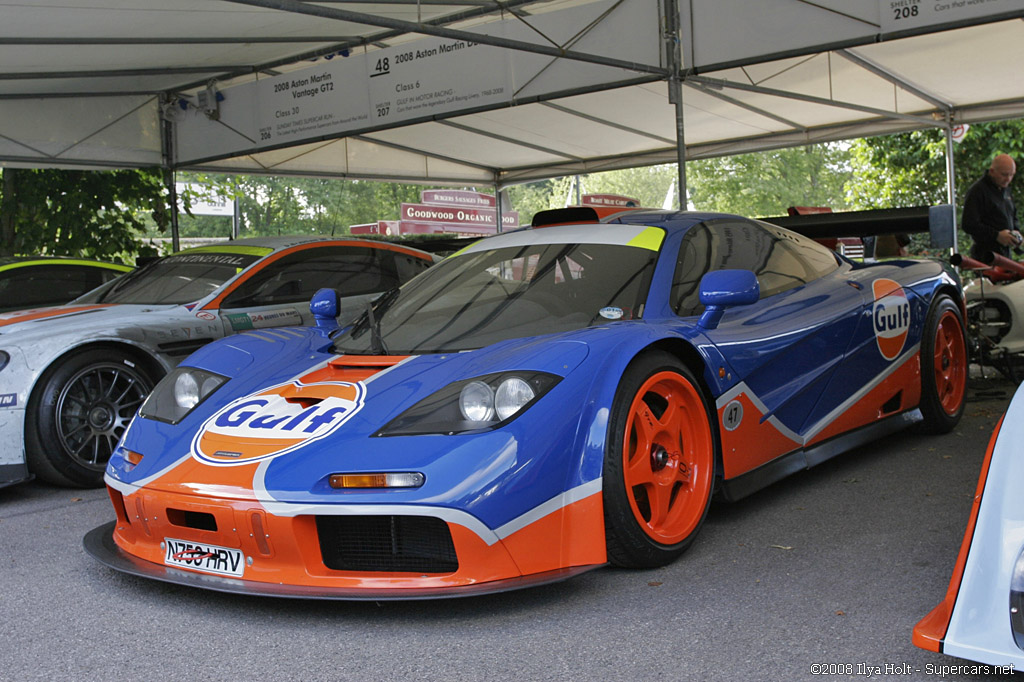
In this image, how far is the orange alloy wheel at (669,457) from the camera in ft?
10.7

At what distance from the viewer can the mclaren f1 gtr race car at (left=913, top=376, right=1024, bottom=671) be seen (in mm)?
2033

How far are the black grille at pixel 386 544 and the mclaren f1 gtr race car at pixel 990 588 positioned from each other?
127 cm

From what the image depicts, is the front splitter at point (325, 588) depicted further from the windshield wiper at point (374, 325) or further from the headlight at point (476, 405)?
the windshield wiper at point (374, 325)

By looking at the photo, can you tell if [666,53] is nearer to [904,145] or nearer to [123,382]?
[123,382]

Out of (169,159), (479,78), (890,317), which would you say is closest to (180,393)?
(890,317)

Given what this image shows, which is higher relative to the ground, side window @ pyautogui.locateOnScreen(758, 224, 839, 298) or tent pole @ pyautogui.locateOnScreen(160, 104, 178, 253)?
tent pole @ pyautogui.locateOnScreen(160, 104, 178, 253)

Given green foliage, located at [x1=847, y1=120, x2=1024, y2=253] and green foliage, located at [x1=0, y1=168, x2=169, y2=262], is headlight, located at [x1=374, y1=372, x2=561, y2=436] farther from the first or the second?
green foliage, located at [x1=847, y1=120, x2=1024, y2=253]

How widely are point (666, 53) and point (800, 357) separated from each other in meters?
4.83

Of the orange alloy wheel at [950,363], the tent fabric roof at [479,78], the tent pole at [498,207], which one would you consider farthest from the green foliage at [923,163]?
the orange alloy wheel at [950,363]

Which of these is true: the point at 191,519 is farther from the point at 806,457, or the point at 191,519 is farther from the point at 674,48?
the point at 674,48

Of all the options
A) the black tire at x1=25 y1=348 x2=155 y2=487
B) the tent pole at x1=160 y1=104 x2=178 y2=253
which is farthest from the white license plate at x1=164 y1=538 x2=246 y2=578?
the tent pole at x1=160 y1=104 x2=178 y2=253

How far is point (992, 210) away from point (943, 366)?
3112mm

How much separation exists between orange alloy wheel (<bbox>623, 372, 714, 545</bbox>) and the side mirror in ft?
1.07

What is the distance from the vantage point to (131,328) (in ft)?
17.5
